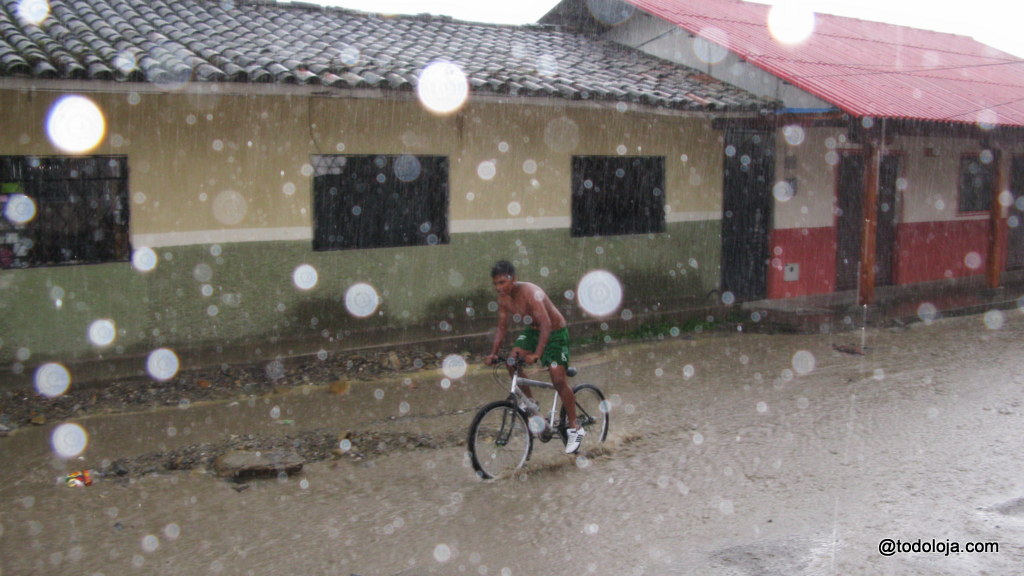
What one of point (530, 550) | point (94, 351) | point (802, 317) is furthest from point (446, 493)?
point (802, 317)

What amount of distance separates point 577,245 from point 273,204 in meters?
4.00

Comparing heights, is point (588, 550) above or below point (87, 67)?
A: below

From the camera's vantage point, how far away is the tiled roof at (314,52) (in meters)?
7.28

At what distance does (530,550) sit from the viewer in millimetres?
4625

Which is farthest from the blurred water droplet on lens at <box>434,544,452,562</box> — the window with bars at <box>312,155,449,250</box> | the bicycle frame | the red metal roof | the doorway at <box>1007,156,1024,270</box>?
the doorway at <box>1007,156,1024,270</box>

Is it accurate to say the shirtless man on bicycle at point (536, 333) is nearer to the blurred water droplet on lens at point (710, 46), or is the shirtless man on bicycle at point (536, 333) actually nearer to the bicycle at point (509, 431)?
the bicycle at point (509, 431)

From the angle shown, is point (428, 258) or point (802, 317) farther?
point (802, 317)

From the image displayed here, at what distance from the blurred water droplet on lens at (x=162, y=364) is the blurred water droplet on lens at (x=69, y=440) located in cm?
125

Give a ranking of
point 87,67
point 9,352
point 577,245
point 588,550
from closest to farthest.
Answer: point 588,550 → point 87,67 → point 9,352 → point 577,245

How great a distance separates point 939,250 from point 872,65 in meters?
3.73

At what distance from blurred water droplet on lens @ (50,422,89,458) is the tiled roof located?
2.83 metres

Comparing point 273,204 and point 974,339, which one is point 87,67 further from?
point 974,339

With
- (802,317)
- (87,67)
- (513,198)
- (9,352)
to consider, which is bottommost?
(802,317)

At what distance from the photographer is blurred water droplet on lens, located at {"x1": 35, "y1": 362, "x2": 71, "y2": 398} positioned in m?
7.61
